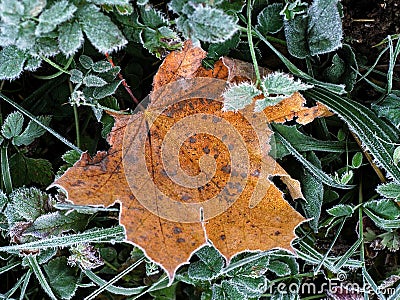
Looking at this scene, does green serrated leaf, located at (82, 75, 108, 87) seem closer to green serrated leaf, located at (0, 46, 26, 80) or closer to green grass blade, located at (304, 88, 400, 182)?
green serrated leaf, located at (0, 46, 26, 80)

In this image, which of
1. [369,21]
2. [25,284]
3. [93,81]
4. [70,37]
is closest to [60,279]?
[25,284]

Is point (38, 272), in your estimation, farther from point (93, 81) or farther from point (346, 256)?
point (346, 256)

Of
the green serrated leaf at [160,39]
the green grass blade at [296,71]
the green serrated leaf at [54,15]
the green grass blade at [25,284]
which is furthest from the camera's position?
the green grass blade at [25,284]

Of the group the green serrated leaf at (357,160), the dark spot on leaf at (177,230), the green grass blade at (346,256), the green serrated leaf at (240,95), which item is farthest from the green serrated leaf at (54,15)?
the green grass blade at (346,256)

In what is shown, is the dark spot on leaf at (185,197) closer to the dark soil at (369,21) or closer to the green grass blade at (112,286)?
the green grass blade at (112,286)

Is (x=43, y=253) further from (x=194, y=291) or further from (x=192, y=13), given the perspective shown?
(x=192, y=13)

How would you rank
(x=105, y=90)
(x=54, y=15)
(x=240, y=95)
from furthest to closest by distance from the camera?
(x=105, y=90)
(x=240, y=95)
(x=54, y=15)
